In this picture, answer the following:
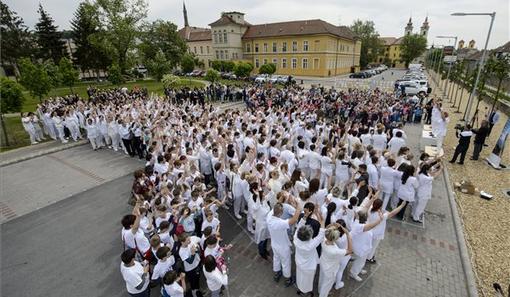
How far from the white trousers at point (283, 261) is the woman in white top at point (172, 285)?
6.13 feet

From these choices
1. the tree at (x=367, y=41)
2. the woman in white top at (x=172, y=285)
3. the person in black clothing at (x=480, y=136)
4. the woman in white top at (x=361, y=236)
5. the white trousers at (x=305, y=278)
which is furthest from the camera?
the tree at (x=367, y=41)

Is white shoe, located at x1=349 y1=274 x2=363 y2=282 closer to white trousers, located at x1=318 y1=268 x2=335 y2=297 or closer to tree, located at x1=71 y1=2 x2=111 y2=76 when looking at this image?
white trousers, located at x1=318 y1=268 x2=335 y2=297

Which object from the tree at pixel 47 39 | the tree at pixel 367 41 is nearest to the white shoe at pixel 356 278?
the tree at pixel 47 39

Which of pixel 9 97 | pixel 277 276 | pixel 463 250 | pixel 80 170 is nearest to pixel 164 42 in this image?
pixel 9 97

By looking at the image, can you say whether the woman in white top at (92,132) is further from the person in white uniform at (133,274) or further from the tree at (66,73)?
the tree at (66,73)

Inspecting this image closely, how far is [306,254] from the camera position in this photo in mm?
4578

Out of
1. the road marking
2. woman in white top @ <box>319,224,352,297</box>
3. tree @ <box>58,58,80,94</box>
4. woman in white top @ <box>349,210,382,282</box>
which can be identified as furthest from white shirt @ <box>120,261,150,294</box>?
tree @ <box>58,58,80,94</box>

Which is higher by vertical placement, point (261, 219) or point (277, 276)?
point (261, 219)

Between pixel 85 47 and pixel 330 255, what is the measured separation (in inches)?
2054

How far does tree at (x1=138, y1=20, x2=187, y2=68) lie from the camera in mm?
48188

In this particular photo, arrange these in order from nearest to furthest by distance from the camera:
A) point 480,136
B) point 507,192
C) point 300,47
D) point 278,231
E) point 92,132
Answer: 1. point 278,231
2. point 507,192
3. point 480,136
4. point 92,132
5. point 300,47

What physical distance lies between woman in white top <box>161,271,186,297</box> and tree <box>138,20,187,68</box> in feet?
159

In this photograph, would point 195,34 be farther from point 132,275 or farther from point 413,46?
point 132,275

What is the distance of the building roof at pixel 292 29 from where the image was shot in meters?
49.0
